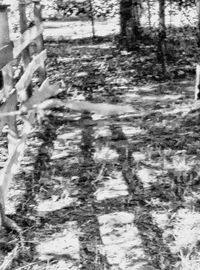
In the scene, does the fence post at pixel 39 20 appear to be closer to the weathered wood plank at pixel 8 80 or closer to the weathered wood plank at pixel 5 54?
the weathered wood plank at pixel 8 80

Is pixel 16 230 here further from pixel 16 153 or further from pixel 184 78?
pixel 184 78

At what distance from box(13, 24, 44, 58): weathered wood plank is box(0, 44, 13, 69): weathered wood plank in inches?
5.6

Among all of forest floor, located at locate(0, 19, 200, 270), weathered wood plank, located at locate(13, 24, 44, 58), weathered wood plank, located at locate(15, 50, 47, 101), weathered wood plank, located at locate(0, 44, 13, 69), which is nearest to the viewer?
forest floor, located at locate(0, 19, 200, 270)

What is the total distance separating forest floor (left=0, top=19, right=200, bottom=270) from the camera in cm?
360

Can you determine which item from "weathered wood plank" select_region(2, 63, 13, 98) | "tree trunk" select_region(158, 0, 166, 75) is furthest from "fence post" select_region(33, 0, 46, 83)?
"tree trunk" select_region(158, 0, 166, 75)

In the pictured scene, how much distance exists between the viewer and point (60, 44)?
13055 mm

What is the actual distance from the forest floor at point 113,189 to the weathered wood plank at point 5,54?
3.96ft

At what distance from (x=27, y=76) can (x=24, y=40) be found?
381 millimetres

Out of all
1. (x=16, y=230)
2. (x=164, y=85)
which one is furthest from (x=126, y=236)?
(x=164, y=85)

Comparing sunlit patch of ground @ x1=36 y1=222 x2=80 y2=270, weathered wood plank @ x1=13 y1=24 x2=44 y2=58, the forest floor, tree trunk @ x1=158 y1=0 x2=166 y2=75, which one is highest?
weathered wood plank @ x1=13 y1=24 x2=44 y2=58

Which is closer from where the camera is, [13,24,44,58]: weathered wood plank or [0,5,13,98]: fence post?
[0,5,13,98]: fence post

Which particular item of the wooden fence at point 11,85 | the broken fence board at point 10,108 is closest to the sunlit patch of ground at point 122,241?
the wooden fence at point 11,85

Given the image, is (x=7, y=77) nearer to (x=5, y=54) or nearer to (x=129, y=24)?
(x=5, y=54)

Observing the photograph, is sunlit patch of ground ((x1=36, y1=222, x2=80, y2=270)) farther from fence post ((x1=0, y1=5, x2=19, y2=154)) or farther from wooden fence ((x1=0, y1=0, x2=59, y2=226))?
fence post ((x1=0, y1=5, x2=19, y2=154))
